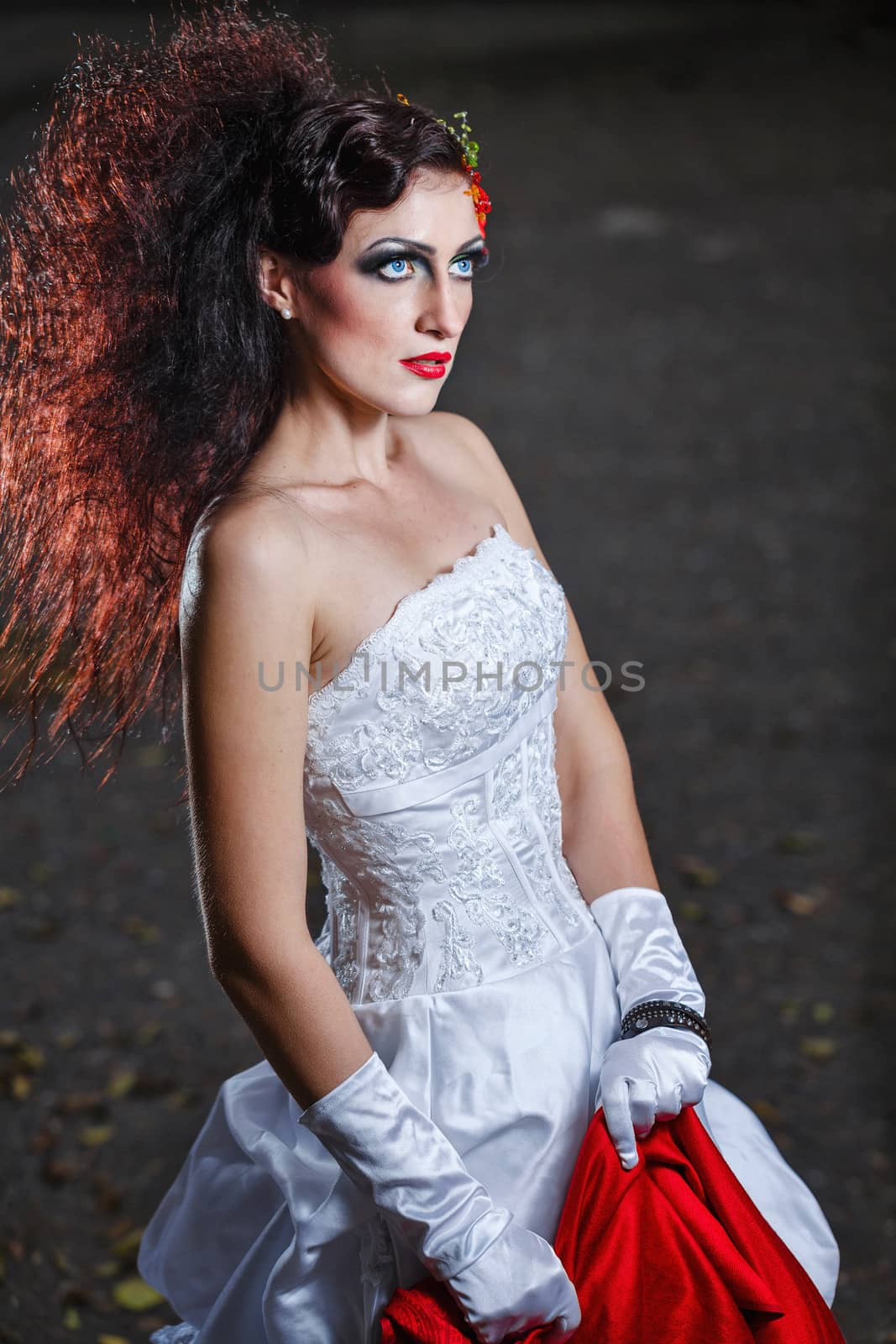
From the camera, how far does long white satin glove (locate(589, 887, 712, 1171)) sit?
1.83 metres

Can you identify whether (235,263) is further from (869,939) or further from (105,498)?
(869,939)

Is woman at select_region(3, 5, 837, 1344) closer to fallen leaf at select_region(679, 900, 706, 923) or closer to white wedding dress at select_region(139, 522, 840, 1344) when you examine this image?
white wedding dress at select_region(139, 522, 840, 1344)

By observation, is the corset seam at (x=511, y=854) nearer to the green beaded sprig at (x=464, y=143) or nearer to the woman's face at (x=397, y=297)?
the woman's face at (x=397, y=297)

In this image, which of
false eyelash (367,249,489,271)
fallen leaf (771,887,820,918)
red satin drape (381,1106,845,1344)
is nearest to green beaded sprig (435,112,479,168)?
false eyelash (367,249,489,271)

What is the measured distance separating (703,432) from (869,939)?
4.41 metres

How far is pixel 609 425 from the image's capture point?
27.4ft

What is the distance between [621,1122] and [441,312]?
113 cm

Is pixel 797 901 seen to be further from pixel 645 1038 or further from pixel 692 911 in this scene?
pixel 645 1038

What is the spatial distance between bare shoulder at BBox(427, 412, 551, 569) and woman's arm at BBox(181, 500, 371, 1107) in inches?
22.6

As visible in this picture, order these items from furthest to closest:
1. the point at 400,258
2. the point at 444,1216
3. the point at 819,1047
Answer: the point at 819,1047, the point at 400,258, the point at 444,1216

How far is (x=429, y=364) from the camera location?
6.10 feet

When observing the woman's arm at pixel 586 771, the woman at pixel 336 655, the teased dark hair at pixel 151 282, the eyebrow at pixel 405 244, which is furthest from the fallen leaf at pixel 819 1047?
the eyebrow at pixel 405 244

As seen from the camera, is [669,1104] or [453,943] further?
[453,943]

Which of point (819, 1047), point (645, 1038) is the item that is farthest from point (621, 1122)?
point (819, 1047)
